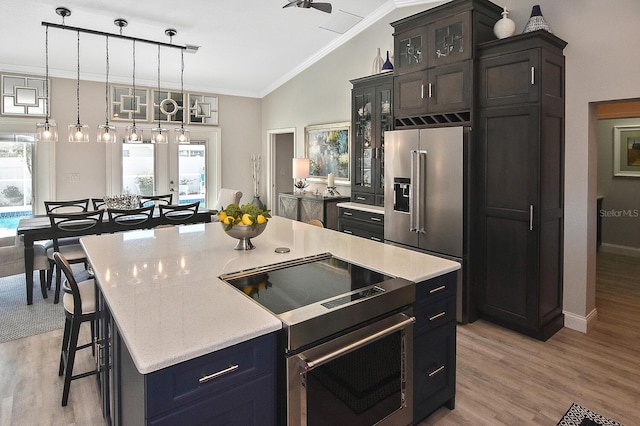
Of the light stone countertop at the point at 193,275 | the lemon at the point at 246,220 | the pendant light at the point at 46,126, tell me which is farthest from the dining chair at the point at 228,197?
the lemon at the point at 246,220

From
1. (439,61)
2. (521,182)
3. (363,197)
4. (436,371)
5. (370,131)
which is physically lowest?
(436,371)

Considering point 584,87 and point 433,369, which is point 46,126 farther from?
point 584,87

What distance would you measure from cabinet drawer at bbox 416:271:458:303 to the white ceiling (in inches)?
150

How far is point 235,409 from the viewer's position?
142cm

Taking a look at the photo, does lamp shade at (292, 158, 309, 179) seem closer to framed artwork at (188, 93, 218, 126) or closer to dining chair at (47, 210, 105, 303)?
framed artwork at (188, 93, 218, 126)

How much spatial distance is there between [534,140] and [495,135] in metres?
0.34

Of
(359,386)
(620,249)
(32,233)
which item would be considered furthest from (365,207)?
(620,249)

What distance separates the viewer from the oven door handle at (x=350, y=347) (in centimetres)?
152

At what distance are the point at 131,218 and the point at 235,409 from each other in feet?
13.5

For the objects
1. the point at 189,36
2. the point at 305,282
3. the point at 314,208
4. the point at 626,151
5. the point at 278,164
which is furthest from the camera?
the point at 278,164

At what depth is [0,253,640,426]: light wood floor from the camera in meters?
2.36

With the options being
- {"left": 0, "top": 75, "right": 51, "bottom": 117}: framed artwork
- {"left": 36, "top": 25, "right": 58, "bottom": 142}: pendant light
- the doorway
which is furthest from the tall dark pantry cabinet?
{"left": 0, "top": 75, "right": 51, "bottom": 117}: framed artwork

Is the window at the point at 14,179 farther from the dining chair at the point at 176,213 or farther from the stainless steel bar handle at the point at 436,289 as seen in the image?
the stainless steel bar handle at the point at 436,289

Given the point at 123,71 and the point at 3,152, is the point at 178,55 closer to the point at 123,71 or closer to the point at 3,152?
the point at 123,71
